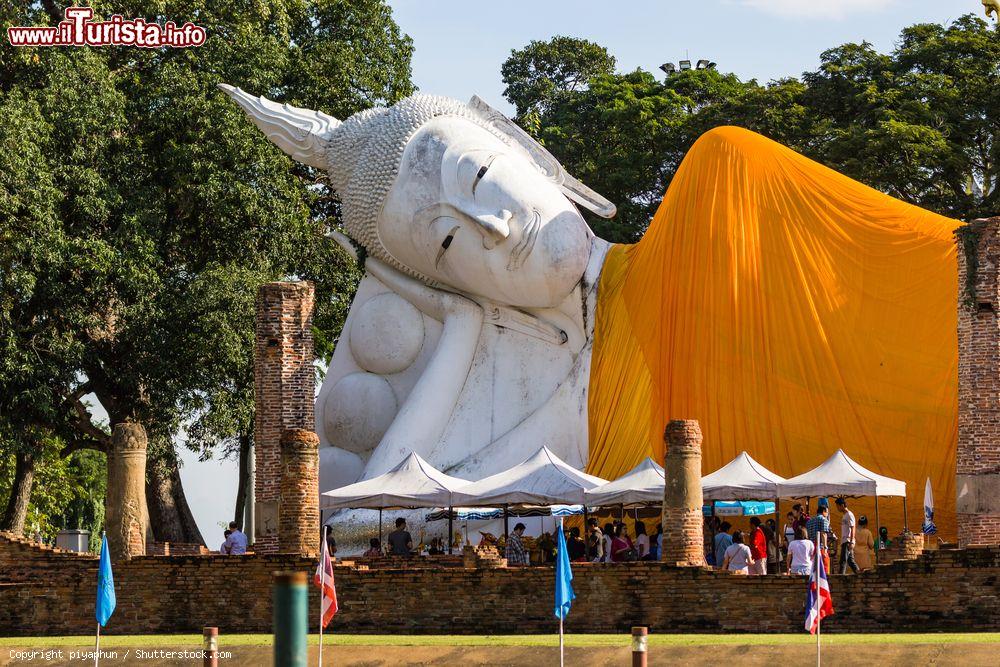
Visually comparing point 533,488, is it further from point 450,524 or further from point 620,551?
point 450,524

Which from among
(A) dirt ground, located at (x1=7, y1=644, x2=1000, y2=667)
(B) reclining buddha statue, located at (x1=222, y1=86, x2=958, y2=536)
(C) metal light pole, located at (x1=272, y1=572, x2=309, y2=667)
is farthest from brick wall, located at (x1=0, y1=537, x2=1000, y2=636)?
(C) metal light pole, located at (x1=272, y1=572, x2=309, y2=667)

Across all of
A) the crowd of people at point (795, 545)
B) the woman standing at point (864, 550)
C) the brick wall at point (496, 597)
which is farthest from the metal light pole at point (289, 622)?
the woman standing at point (864, 550)

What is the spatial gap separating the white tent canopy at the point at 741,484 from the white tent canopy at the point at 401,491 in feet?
11.0

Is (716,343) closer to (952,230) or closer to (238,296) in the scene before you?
(952,230)

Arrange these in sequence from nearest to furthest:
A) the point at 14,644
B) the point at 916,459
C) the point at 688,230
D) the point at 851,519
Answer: the point at 14,644 → the point at 851,519 → the point at 916,459 → the point at 688,230

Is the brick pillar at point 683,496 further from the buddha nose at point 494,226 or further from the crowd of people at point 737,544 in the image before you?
the buddha nose at point 494,226

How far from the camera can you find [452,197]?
28125mm

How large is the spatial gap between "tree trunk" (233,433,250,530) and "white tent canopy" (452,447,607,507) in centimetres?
1239

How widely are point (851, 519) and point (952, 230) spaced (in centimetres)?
600

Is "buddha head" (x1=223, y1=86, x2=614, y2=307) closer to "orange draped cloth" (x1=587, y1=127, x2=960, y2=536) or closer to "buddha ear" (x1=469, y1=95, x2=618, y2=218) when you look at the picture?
"buddha ear" (x1=469, y1=95, x2=618, y2=218)

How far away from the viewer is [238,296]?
31.1 m

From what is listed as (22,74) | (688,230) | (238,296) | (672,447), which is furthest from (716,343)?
(22,74)

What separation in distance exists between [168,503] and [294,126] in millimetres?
8334

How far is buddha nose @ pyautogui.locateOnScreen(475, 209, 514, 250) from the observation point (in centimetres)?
2764
